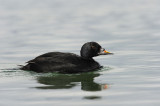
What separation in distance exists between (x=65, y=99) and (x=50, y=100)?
0.26m

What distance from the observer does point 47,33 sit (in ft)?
69.9

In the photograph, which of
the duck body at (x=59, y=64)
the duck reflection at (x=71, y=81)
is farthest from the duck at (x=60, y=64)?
the duck reflection at (x=71, y=81)

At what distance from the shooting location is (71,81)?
1170 centimetres

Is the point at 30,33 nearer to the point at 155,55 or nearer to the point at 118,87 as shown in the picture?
the point at 155,55

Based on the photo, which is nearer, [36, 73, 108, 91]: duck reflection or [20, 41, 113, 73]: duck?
[36, 73, 108, 91]: duck reflection

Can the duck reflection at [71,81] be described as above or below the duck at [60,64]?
below

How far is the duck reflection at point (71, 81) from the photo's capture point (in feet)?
35.2

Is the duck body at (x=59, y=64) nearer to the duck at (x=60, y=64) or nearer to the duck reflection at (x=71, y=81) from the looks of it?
the duck at (x=60, y=64)

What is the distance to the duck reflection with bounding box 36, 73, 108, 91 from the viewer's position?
35.2ft

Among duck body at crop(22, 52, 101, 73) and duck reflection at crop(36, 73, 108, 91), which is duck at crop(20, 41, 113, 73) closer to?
duck body at crop(22, 52, 101, 73)

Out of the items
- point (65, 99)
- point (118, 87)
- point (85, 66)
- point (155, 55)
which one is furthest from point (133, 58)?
point (65, 99)

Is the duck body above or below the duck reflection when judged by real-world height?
above

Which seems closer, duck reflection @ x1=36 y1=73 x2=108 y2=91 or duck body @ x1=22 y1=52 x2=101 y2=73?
duck reflection @ x1=36 y1=73 x2=108 y2=91

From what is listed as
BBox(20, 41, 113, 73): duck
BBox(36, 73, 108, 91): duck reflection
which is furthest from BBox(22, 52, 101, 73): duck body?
BBox(36, 73, 108, 91): duck reflection
